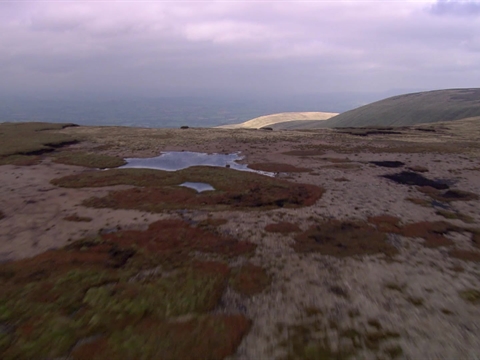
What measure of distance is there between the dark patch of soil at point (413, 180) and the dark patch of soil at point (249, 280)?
3298 centimetres

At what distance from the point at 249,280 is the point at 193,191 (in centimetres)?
2301

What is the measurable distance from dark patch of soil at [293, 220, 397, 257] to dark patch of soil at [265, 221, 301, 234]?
1.20 meters

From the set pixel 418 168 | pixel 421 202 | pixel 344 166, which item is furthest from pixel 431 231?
pixel 418 168

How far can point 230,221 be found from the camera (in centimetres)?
3219

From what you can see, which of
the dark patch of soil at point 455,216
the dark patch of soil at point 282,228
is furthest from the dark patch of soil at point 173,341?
the dark patch of soil at point 455,216

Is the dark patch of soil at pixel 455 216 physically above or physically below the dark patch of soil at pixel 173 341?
below

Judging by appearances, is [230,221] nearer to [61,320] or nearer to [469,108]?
[61,320]

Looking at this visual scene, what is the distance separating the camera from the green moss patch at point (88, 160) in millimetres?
57756

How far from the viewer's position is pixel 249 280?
21500 mm

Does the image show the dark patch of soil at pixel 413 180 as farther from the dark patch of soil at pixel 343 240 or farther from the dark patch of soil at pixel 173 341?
the dark patch of soil at pixel 173 341

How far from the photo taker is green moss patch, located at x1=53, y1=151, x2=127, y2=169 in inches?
2274

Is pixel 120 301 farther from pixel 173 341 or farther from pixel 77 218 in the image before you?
pixel 77 218

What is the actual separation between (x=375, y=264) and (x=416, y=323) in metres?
6.92

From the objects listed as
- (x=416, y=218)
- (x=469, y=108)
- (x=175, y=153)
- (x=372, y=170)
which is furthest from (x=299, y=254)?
(x=469, y=108)
